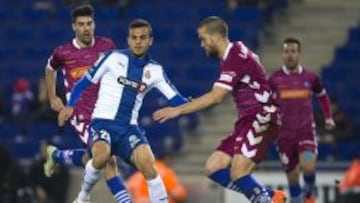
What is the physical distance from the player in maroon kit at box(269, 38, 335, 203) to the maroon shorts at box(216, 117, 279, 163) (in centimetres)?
240

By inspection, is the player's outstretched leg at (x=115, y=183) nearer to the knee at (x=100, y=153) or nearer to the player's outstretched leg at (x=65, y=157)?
the player's outstretched leg at (x=65, y=157)

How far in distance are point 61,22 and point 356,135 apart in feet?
22.2

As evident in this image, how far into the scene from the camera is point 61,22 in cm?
2550

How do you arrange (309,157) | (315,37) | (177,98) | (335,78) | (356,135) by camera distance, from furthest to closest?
(315,37), (335,78), (356,135), (309,157), (177,98)

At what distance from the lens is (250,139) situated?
14.2 metres

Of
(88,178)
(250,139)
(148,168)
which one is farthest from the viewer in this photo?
(88,178)

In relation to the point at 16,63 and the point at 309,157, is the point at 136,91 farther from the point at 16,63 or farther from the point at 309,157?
the point at 16,63

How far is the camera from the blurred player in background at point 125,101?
13914mm

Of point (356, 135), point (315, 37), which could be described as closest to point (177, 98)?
point (356, 135)

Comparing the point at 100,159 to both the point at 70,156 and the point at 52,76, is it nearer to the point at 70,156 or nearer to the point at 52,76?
the point at 70,156

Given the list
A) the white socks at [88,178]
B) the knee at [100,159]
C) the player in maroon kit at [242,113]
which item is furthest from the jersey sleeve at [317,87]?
the knee at [100,159]

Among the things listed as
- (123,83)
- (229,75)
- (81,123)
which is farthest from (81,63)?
(229,75)

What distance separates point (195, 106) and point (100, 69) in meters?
1.24

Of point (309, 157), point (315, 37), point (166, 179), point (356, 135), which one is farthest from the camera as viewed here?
point (315, 37)
